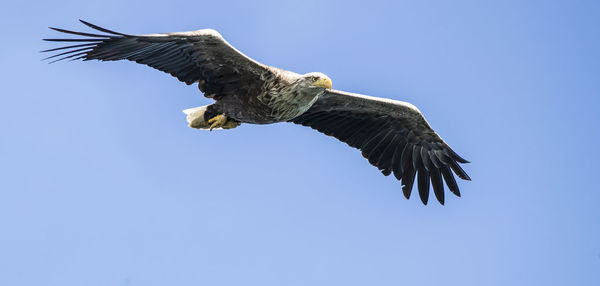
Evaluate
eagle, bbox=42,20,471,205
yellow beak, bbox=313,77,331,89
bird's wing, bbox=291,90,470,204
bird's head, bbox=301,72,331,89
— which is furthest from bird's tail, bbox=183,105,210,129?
yellow beak, bbox=313,77,331,89

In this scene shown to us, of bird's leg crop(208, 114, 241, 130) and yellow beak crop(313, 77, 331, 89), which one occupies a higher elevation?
yellow beak crop(313, 77, 331, 89)

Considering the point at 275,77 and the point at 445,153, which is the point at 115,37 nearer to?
the point at 275,77

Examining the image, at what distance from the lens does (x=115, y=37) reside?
388 inches

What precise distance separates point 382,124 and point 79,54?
4584 mm

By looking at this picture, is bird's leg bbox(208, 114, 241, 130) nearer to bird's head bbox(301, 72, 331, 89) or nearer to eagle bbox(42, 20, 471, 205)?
eagle bbox(42, 20, 471, 205)

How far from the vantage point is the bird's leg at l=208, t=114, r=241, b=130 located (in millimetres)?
11086

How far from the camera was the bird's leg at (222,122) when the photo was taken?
11.1m

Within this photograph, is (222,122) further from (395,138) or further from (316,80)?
(395,138)

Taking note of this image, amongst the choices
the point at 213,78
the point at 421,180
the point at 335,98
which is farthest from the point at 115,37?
the point at 421,180

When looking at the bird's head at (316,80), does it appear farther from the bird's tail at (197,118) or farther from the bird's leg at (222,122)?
the bird's tail at (197,118)

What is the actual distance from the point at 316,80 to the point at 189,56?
1.60 meters

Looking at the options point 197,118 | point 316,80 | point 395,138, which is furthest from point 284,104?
point 395,138

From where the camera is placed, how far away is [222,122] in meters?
11.1

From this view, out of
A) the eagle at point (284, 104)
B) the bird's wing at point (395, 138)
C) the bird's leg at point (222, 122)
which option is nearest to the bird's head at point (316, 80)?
the eagle at point (284, 104)
